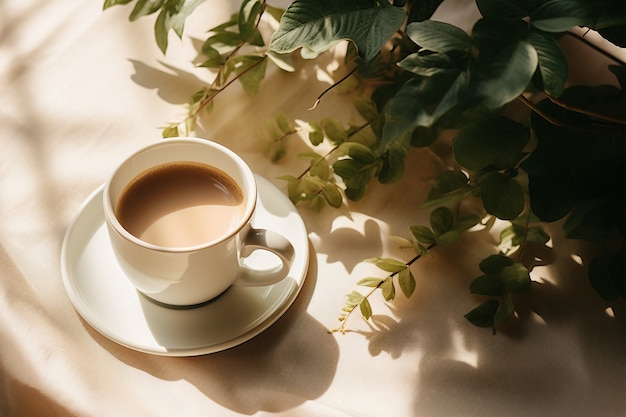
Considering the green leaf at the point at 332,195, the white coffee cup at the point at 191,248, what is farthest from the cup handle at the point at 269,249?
the green leaf at the point at 332,195

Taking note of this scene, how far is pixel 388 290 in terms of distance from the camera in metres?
0.60

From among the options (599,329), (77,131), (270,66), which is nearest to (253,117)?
(270,66)

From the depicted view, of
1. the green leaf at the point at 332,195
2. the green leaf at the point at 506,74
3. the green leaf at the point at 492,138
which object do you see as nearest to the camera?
the green leaf at the point at 506,74

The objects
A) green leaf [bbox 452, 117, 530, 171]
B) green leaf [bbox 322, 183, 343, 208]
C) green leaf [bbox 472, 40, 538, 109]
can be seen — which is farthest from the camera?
green leaf [bbox 322, 183, 343, 208]

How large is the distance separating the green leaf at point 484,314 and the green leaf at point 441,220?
0.07m

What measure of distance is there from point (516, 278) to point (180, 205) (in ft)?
0.97

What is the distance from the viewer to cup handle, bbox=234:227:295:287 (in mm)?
559

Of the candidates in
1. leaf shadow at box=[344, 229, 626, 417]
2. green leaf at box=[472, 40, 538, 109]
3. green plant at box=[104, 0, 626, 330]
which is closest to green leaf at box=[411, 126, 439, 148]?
green plant at box=[104, 0, 626, 330]

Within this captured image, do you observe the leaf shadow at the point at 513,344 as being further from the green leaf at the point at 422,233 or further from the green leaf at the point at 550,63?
the green leaf at the point at 550,63

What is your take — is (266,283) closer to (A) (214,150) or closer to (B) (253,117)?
(A) (214,150)

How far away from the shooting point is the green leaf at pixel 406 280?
2.00 feet

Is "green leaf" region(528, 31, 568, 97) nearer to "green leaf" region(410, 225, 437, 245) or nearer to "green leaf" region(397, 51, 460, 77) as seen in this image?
"green leaf" region(397, 51, 460, 77)

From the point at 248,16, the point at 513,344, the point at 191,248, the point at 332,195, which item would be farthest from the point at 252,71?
the point at 513,344

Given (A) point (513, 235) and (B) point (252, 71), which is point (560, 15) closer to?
(A) point (513, 235)
